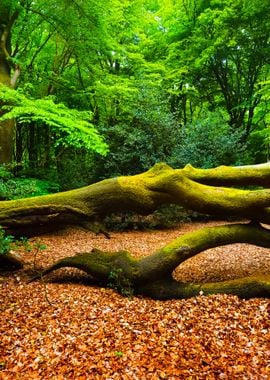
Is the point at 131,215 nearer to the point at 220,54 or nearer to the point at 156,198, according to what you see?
the point at 156,198

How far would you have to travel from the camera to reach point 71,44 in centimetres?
948

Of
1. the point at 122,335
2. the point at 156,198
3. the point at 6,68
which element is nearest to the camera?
the point at 122,335

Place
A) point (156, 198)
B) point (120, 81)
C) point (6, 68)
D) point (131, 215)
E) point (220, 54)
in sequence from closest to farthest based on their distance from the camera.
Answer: point (156, 198)
point (6, 68)
point (131, 215)
point (120, 81)
point (220, 54)

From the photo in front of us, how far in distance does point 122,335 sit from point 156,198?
237cm

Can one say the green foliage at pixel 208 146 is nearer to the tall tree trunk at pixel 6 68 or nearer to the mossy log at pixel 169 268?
the tall tree trunk at pixel 6 68

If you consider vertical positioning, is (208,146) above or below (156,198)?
above

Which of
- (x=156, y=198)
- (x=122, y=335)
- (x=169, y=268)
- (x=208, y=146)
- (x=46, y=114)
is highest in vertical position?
(x=46, y=114)

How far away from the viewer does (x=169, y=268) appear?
15.1 ft

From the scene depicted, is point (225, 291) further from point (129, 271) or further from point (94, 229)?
point (94, 229)

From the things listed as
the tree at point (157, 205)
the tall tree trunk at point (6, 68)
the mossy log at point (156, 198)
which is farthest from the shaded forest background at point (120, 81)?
the tree at point (157, 205)

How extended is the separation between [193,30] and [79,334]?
14.4 m

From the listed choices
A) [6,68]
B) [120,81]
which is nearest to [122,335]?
[6,68]

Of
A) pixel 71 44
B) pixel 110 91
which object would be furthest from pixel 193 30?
pixel 71 44

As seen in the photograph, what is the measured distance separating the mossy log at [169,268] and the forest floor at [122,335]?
0.19 metres
